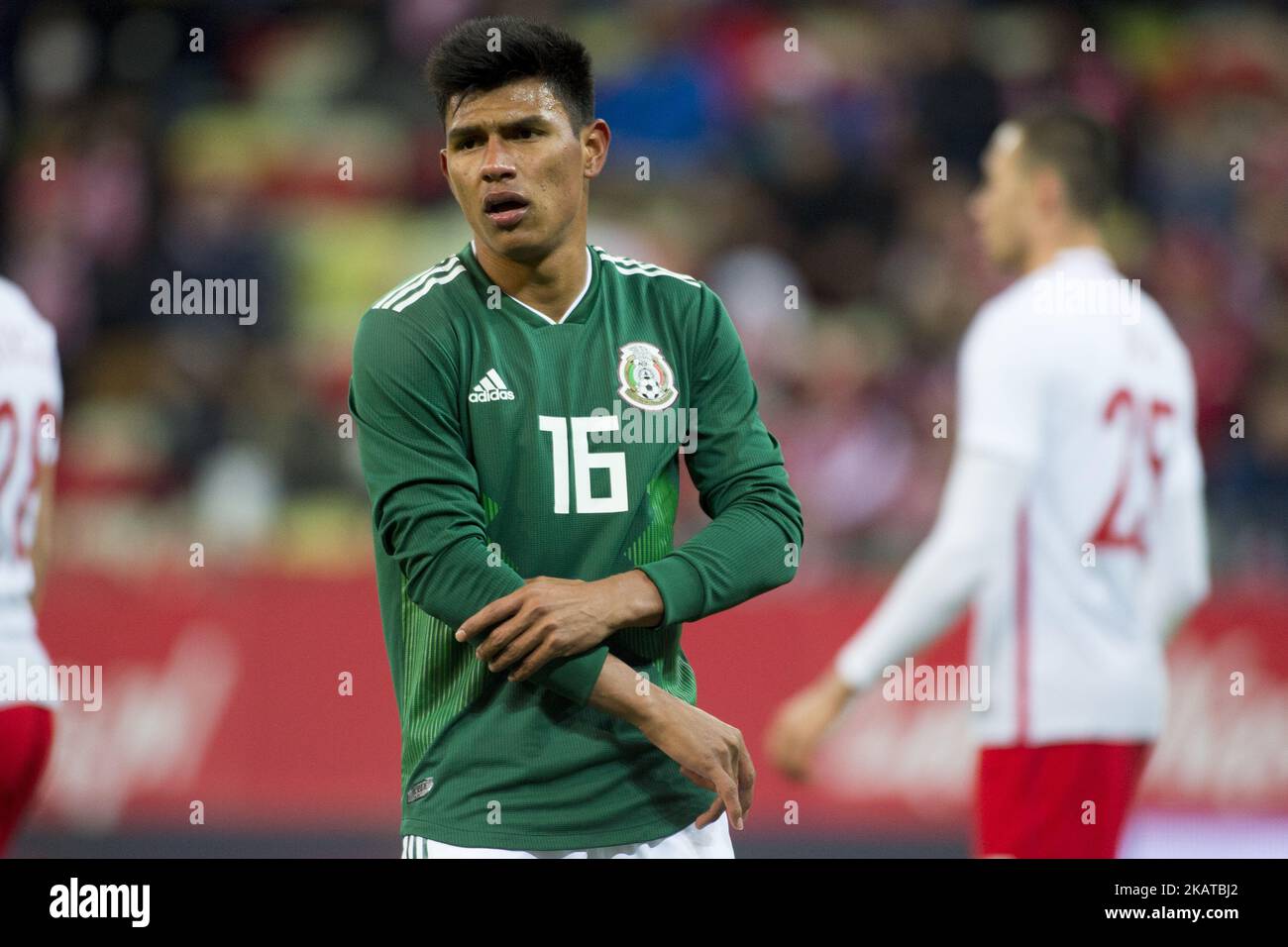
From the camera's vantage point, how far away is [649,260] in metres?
7.79

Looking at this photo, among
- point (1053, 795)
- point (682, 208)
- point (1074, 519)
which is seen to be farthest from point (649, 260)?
point (1053, 795)

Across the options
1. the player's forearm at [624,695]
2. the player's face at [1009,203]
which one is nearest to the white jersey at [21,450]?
the player's forearm at [624,695]

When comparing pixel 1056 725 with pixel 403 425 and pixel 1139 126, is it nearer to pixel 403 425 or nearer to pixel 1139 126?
pixel 403 425

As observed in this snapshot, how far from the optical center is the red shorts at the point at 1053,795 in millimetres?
3812

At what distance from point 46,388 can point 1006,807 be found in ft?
7.70

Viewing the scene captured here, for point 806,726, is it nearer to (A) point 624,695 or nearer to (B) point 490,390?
(A) point 624,695

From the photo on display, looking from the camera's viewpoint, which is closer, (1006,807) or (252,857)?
(1006,807)

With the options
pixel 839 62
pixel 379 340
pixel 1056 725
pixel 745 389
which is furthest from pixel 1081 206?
pixel 839 62

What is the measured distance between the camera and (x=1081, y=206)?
431 cm

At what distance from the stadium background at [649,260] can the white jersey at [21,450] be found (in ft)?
8.11

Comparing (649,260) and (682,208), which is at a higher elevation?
(682,208)

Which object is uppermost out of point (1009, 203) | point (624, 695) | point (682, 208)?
point (682, 208)

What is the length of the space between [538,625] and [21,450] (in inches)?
59.3

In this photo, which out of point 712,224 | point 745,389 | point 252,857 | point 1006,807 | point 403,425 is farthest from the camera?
point 712,224
